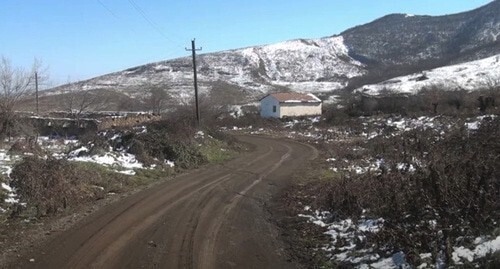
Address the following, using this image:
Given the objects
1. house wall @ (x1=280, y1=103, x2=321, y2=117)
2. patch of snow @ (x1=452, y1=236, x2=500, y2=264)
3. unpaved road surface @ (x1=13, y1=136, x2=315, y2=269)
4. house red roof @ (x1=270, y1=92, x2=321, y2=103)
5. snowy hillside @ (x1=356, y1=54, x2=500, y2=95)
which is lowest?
unpaved road surface @ (x1=13, y1=136, x2=315, y2=269)

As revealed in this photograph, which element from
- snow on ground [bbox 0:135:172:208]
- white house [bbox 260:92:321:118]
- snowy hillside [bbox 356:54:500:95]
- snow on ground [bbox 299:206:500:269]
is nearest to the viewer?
snow on ground [bbox 299:206:500:269]

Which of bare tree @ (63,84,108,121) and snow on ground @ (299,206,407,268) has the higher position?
bare tree @ (63,84,108,121)

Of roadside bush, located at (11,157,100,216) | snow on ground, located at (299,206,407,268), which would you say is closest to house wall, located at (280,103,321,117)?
roadside bush, located at (11,157,100,216)

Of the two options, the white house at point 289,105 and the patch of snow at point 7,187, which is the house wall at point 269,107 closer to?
the white house at point 289,105

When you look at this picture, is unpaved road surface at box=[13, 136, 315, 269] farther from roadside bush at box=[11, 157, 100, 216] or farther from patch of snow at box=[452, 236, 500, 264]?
patch of snow at box=[452, 236, 500, 264]

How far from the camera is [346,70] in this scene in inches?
7820

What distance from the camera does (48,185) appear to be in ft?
45.2

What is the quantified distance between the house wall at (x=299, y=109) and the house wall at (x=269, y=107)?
78cm

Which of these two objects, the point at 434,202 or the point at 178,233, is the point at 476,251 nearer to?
the point at 434,202

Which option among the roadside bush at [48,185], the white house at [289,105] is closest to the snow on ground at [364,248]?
the roadside bush at [48,185]

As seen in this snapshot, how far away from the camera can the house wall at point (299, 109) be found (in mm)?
71931

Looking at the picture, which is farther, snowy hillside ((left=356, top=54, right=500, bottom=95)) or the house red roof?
snowy hillside ((left=356, top=54, right=500, bottom=95))

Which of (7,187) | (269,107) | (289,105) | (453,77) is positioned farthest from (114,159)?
(453,77)

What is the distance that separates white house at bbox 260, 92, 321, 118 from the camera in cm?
7175
